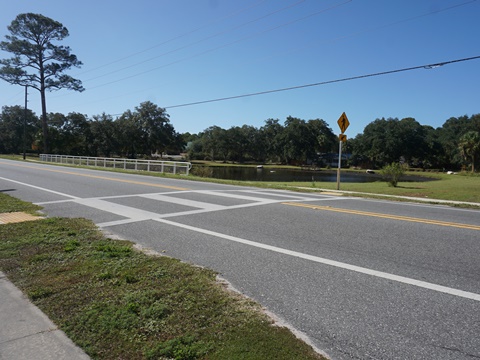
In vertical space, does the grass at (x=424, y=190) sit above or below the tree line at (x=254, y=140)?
below

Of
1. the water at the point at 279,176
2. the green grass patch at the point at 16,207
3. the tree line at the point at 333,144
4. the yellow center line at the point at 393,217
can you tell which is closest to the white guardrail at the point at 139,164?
the water at the point at 279,176

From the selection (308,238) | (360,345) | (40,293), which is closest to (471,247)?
(308,238)

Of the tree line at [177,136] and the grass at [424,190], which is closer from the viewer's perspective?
the grass at [424,190]

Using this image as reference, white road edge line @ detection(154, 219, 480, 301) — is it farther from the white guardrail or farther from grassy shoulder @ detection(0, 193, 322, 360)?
the white guardrail

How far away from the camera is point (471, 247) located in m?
5.86

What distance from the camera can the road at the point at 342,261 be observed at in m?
3.16

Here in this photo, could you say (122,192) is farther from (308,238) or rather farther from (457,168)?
(457,168)

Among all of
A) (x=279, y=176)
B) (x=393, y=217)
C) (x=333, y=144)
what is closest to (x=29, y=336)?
(x=393, y=217)

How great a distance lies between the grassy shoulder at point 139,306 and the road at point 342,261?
1.40 ft

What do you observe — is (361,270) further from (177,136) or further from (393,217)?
(177,136)

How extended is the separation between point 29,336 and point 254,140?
103122mm

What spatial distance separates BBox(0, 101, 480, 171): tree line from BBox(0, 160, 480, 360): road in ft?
180

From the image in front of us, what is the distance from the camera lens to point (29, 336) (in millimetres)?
3094

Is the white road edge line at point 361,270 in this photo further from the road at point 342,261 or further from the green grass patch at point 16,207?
the green grass patch at point 16,207
